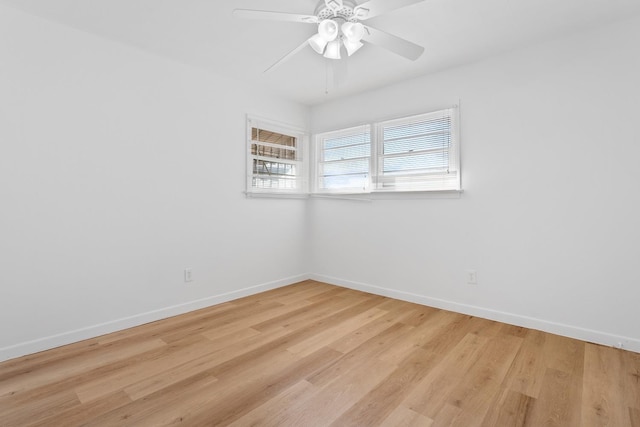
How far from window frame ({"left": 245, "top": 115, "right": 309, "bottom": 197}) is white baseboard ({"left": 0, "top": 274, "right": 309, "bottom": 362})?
3.88ft

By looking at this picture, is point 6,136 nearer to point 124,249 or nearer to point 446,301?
point 124,249

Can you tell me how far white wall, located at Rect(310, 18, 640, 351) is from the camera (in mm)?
2340

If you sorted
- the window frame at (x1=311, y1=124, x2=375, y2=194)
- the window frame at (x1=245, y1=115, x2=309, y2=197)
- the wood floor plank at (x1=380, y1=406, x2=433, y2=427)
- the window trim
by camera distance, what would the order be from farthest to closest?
the window frame at (x1=311, y1=124, x2=375, y2=194), the window frame at (x1=245, y1=115, x2=309, y2=197), the window trim, the wood floor plank at (x1=380, y1=406, x2=433, y2=427)

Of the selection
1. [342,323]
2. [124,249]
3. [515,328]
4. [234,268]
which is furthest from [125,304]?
[515,328]

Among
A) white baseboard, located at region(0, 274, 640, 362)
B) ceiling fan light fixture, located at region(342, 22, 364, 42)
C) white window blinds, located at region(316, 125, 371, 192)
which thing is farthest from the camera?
white window blinds, located at region(316, 125, 371, 192)

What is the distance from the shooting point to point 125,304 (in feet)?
8.96

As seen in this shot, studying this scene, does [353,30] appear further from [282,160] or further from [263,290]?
[263,290]

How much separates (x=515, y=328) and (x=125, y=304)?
134 inches

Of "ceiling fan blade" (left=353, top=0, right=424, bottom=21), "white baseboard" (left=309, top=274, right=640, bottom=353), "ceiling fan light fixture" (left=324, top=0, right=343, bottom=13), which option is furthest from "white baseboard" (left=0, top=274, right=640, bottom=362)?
"ceiling fan light fixture" (left=324, top=0, right=343, bottom=13)

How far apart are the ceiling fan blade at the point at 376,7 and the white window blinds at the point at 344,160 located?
2051 mm

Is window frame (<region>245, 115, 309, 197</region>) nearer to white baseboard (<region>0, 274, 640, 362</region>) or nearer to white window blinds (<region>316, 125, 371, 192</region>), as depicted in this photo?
white window blinds (<region>316, 125, 371, 192</region>)

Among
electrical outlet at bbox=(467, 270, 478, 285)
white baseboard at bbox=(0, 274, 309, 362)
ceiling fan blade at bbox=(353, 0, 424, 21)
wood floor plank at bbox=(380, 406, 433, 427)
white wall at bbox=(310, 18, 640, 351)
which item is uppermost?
ceiling fan blade at bbox=(353, 0, 424, 21)

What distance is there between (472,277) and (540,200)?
0.91 meters

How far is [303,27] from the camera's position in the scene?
8.05ft
